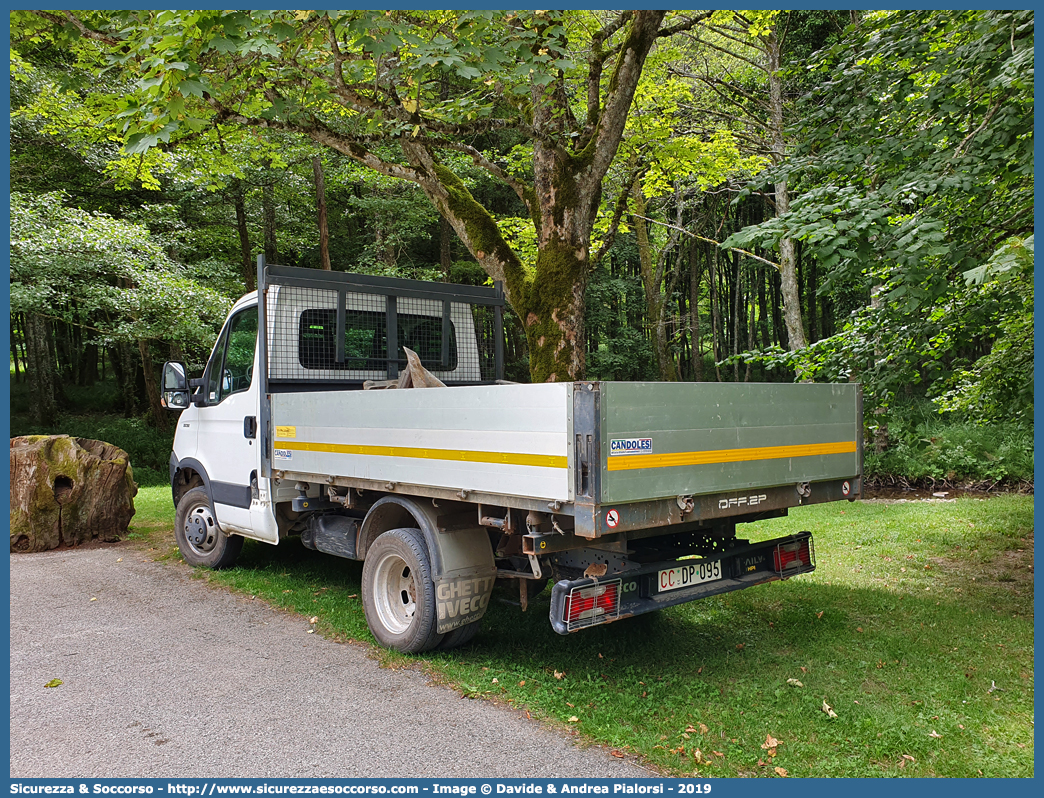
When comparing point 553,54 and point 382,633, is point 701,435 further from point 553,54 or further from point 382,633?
point 553,54

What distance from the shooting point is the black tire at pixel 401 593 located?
4.77 metres

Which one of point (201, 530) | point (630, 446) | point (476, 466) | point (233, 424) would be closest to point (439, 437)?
point (476, 466)

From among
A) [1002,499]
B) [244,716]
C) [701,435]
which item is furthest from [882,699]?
[1002,499]

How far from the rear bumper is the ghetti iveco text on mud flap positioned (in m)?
0.01

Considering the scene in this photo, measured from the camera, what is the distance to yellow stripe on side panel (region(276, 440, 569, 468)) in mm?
3889

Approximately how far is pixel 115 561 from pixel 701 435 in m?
6.95

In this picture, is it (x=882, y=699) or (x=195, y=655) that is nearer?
(x=882, y=699)

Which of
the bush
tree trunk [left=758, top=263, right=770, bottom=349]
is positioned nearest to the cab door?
the bush

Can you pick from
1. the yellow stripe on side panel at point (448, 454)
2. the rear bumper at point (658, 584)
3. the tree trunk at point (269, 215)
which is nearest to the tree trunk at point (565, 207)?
the yellow stripe on side panel at point (448, 454)

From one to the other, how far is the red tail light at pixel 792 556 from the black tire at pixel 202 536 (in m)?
5.04

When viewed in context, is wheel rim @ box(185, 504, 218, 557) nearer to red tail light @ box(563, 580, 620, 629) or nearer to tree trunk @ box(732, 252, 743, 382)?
red tail light @ box(563, 580, 620, 629)

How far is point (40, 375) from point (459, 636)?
1877cm

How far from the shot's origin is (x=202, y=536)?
24.9 ft

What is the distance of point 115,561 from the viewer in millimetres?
8234
